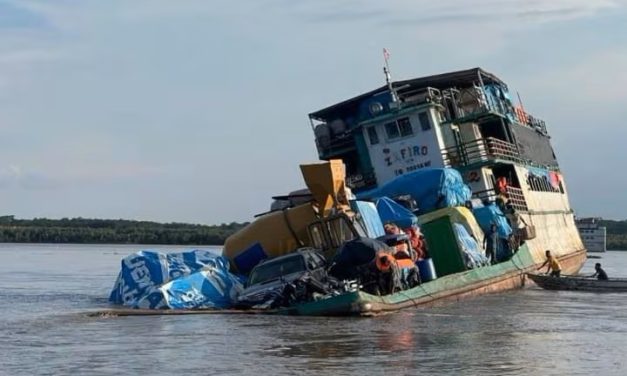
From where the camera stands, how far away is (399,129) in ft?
128

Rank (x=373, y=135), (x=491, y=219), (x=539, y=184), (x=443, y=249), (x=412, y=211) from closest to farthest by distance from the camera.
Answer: (x=443, y=249), (x=412, y=211), (x=491, y=219), (x=373, y=135), (x=539, y=184)

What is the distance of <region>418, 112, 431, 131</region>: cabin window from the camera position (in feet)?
126

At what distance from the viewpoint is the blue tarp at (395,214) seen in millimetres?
29828

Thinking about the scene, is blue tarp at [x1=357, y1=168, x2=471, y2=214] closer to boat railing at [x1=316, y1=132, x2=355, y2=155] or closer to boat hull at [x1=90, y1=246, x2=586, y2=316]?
boat hull at [x1=90, y1=246, x2=586, y2=316]

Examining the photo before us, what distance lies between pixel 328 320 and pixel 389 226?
6.99 meters

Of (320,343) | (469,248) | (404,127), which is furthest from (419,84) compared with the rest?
(320,343)

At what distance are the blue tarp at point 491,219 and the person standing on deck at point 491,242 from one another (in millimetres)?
158

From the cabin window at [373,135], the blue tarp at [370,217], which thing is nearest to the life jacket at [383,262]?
the blue tarp at [370,217]

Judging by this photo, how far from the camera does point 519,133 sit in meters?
44.8

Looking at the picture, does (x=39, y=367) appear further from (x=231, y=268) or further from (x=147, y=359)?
(x=231, y=268)

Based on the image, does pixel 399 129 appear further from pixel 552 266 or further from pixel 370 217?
pixel 370 217

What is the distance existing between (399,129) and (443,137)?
5.66 ft

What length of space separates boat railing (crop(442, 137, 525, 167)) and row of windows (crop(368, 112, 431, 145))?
4.28 feet

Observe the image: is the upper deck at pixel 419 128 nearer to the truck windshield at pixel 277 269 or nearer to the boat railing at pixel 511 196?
the boat railing at pixel 511 196
